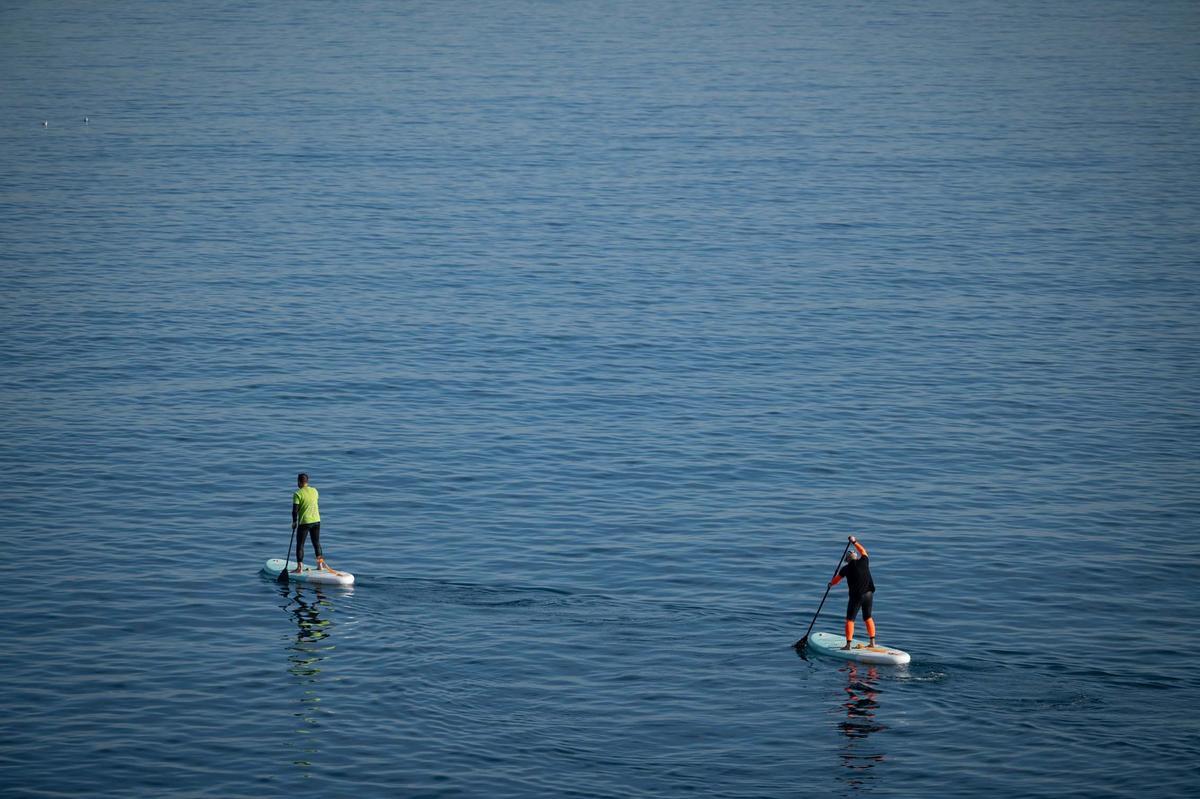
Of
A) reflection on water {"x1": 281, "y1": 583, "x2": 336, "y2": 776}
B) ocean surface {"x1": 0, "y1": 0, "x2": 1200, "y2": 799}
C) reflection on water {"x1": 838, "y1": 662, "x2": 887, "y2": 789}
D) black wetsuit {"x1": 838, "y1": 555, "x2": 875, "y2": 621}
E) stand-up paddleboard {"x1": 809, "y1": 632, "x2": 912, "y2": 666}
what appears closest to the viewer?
reflection on water {"x1": 838, "y1": 662, "x2": 887, "y2": 789}

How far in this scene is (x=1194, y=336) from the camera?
54469 mm

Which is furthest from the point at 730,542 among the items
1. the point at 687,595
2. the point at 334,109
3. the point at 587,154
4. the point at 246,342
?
the point at 334,109

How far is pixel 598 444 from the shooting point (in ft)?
140

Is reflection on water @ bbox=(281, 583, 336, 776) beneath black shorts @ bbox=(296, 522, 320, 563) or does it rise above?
beneath

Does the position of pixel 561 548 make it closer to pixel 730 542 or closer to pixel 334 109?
pixel 730 542

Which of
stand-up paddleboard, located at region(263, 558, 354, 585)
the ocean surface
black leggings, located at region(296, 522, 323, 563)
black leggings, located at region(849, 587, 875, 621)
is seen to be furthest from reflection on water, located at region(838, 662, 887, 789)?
black leggings, located at region(296, 522, 323, 563)

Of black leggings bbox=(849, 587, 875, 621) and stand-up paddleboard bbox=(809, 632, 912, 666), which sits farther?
black leggings bbox=(849, 587, 875, 621)

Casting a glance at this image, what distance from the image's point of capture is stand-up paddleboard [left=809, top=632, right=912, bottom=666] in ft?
87.4

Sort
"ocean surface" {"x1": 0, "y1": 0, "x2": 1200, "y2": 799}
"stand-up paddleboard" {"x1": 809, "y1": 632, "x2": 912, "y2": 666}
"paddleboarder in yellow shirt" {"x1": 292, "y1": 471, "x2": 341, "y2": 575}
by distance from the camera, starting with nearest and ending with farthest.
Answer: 1. "ocean surface" {"x1": 0, "y1": 0, "x2": 1200, "y2": 799}
2. "stand-up paddleboard" {"x1": 809, "y1": 632, "x2": 912, "y2": 666}
3. "paddleboarder in yellow shirt" {"x1": 292, "y1": 471, "x2": 341, "y2": 575}

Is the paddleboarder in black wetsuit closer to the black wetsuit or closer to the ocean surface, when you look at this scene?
the black wetsuit

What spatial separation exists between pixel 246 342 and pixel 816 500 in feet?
83.4

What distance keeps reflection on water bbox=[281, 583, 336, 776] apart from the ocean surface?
0.32ft

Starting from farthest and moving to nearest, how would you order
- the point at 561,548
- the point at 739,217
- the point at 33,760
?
the point at 739,217 → the point at 561,548 → the point at 33,760

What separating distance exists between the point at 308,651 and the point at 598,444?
1680 cm
